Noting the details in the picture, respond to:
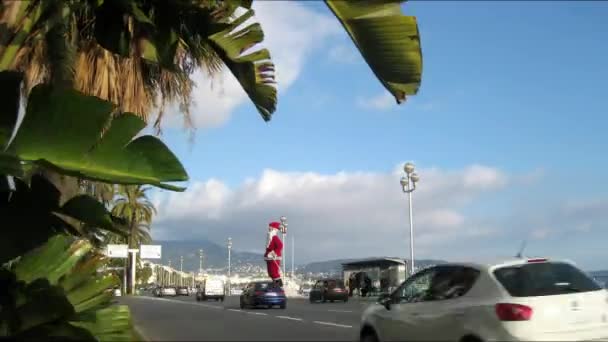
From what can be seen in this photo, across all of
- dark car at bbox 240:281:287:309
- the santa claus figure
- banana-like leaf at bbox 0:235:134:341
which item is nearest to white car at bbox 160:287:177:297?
the santa claus figure

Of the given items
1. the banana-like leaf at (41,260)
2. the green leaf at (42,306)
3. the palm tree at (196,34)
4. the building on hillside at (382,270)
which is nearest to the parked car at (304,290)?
the building on hillside at (382,270)

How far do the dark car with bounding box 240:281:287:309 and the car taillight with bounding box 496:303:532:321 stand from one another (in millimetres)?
24776

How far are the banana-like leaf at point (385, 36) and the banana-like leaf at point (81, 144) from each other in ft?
4.68

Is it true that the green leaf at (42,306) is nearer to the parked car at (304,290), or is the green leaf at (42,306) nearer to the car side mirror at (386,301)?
the car side mirror at (386,301)

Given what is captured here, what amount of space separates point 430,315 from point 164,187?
570 centimetres

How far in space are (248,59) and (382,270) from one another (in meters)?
38.0

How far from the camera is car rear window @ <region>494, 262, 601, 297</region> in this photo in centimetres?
700

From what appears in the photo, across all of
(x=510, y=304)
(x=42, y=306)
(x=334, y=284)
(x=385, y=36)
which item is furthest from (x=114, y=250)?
(x=334, y=284)

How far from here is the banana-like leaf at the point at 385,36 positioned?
366 centimetres

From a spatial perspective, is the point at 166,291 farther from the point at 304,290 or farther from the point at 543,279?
the point at 543,279

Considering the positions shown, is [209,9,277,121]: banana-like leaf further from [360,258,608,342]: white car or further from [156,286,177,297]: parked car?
[156,286,177,297]: parked car

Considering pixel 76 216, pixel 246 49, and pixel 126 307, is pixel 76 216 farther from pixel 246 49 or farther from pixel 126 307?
pixel 246 49

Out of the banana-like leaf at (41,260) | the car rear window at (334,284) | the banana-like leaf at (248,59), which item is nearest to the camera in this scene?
the banana-like leaf at (41,260)

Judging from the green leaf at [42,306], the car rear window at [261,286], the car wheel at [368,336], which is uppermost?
the green leaf at [42,306]
